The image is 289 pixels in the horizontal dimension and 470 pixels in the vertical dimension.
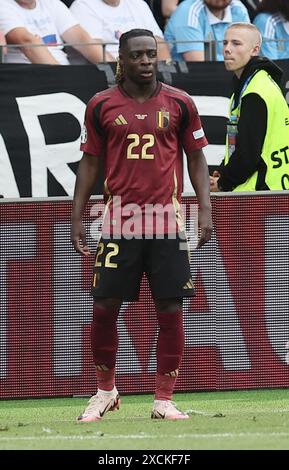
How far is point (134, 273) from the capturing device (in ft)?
24.7

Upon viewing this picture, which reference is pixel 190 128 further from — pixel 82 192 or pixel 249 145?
pixel 249 145

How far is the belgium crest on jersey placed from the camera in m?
7.47

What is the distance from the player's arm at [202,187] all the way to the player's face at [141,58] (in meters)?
0.54

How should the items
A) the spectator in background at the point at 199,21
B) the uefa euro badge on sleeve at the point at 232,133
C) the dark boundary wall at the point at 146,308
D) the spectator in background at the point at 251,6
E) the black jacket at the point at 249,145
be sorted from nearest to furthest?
the dark boundary wall at the point at 146,308 → the black jacket at the point at 249,145 → the uefa euro badge on sleeve at the point at 232,133 → the spectator in background at the point at 199,21 → the spectator in background at the point at 251,6

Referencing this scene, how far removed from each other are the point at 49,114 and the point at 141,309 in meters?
2.52

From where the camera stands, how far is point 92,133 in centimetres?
758

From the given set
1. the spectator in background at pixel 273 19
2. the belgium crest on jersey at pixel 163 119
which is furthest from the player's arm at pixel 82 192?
the spectator in background at pixel 273 19

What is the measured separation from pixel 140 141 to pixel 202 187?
0.51 metres

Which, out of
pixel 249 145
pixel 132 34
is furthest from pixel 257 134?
pixel 132 34

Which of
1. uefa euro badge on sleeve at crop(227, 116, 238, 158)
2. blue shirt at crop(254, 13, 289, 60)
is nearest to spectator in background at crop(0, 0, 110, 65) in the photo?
blue shirt at crop(254, 13, 289, 60)

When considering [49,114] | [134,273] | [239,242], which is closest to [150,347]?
[239,242]

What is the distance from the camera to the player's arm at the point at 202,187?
7637 millimetres

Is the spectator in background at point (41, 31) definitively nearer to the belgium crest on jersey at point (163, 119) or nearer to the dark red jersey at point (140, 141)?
the dark red jersey at point (140, 141)

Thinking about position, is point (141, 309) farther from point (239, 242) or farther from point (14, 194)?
point (14, 194)
